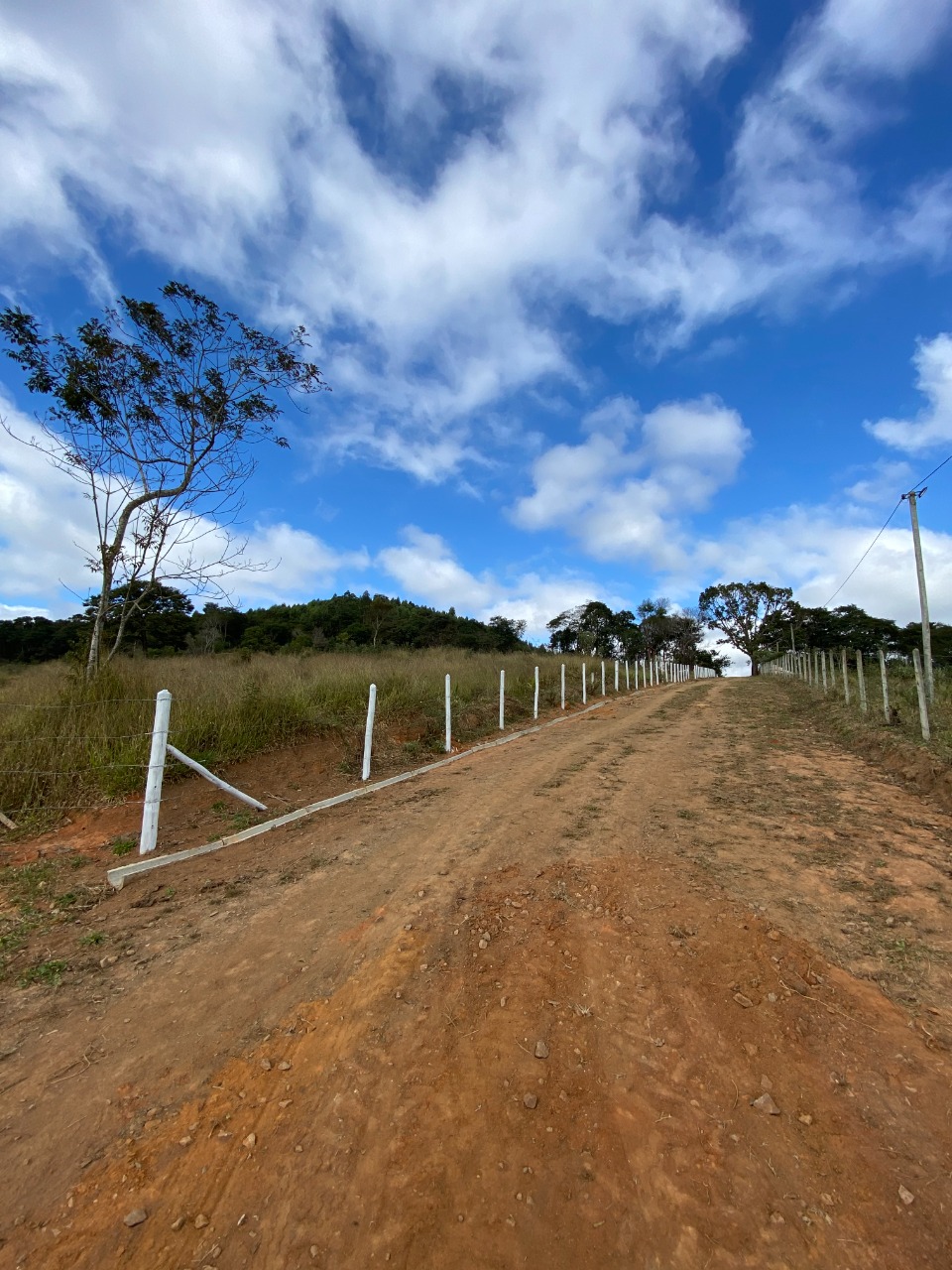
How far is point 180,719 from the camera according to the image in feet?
21.0

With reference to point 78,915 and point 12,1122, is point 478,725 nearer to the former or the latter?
point 78,915

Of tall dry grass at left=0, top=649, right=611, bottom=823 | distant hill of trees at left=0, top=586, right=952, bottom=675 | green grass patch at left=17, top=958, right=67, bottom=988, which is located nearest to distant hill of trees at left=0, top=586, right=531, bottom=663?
distant hill of trees at left=0, top=586, right=952, bottom=675

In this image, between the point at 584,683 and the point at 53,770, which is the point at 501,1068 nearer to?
the point at 53,770

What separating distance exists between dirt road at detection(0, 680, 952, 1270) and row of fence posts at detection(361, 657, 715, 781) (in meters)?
3.25

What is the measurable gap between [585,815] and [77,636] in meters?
7.96

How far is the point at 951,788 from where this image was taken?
5672 mm

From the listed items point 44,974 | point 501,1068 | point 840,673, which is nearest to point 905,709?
point 501,1068

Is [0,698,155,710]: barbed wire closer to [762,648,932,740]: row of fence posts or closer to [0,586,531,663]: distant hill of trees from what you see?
[762,648,932,740]: row of fence posts

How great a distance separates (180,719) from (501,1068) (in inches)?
223

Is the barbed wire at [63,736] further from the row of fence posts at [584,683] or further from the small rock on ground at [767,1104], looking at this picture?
the small rock on ground at [767,1104]

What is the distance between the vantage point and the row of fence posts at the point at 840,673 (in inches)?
312

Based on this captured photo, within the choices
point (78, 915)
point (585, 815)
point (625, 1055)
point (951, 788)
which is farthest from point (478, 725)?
point (625, 1055)

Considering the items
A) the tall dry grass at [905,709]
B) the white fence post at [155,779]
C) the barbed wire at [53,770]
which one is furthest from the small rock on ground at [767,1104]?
the tall dry grass at [905,709]

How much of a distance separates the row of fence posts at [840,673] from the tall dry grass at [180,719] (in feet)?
24.1
